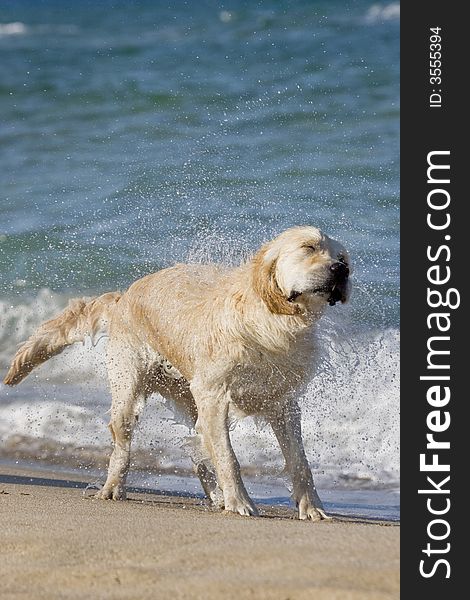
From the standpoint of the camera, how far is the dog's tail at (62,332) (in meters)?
7.16

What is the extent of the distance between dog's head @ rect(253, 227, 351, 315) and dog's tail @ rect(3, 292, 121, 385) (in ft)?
5.74

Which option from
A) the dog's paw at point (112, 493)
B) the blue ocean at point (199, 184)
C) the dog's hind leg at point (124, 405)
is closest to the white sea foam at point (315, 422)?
the blue ocean at point (199, 184)

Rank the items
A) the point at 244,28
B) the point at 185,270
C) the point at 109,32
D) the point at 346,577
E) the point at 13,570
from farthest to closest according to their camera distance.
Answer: the point at 109,32 → the point at 244,28 → the point at 185,270 → the point at 13,570 → the point at 346,577

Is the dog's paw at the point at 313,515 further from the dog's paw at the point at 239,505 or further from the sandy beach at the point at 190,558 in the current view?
the sandy beach at the point at 190,558

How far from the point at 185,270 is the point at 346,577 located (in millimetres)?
3271

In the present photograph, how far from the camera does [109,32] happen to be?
2170 cm

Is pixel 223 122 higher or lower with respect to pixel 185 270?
higher

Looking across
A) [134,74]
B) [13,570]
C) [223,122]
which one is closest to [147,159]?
[223,122]

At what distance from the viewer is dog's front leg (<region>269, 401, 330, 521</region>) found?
19.2ft

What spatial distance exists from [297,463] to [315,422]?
7.48ft

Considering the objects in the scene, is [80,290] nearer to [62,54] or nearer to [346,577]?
[346,577]

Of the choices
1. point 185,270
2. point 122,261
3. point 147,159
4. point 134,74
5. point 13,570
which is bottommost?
point 13,570

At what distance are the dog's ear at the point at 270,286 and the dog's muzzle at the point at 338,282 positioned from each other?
0.76 ft

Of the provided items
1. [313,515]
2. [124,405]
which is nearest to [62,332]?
[124,405]
